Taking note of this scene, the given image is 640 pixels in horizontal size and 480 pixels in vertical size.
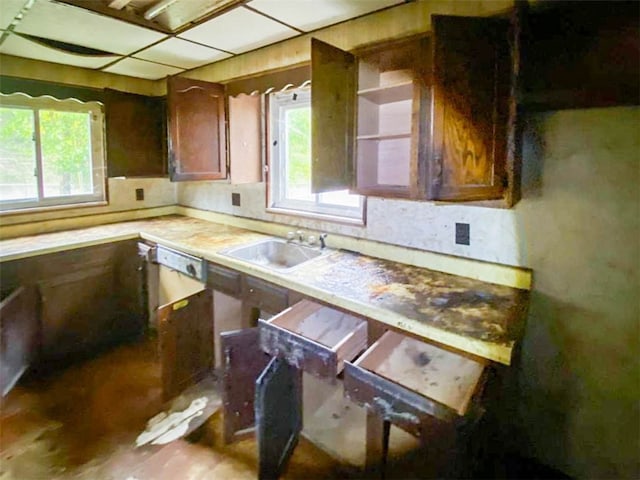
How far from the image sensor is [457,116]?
1.53 m

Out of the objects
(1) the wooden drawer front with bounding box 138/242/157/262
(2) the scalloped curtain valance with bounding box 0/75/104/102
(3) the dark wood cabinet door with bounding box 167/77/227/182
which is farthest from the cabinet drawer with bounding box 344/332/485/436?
(2) the scalloped curtain valance with bounding box 0/75/104/102

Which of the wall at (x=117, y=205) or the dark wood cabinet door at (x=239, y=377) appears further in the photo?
the wall at (x=117, y=205)

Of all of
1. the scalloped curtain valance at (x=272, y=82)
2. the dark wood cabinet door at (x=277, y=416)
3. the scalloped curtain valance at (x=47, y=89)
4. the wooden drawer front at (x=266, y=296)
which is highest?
the scalloped curtain valance at (x=47, y=89)

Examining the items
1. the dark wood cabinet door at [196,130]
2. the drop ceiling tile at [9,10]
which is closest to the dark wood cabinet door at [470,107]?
the dark wood cabinet door at [196,130]

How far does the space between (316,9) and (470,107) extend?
3.12ft

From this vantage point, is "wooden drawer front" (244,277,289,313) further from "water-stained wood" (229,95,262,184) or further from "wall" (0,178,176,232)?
"wall" (0,178,176,232)

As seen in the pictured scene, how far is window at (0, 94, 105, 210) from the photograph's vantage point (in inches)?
112

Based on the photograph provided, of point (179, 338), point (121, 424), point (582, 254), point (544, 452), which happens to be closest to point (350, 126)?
point (582, 254)

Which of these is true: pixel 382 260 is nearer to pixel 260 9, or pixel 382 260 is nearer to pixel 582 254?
pixel 582 254

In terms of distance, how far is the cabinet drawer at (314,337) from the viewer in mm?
1501

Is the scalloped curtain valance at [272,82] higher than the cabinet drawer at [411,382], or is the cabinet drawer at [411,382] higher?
the scalloped curtain valance at [272,82]

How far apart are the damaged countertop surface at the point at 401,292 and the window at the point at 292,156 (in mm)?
374

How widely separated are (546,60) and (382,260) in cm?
115

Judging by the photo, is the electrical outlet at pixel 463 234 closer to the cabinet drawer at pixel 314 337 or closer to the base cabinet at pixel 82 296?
the cabinet drawer at pixel 314 337
